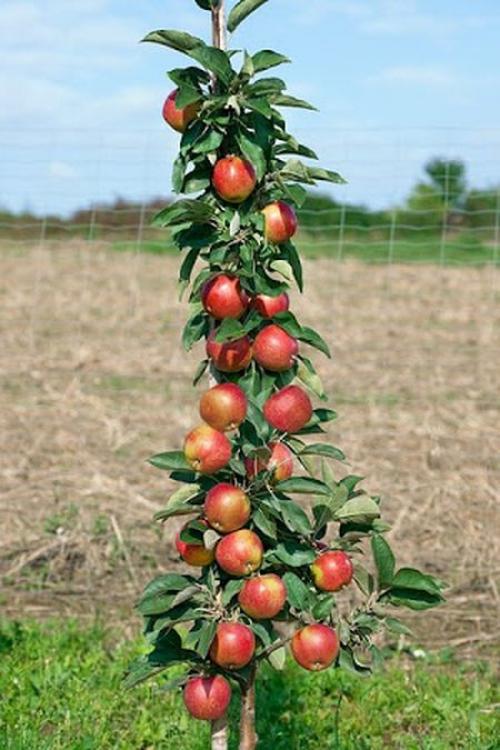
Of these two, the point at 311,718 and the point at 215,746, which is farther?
the point at 311,718

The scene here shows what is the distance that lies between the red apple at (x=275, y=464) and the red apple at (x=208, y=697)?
402mm

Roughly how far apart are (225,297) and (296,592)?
0.58 metres

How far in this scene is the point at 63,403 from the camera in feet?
25.6

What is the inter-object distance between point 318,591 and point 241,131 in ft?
2.98

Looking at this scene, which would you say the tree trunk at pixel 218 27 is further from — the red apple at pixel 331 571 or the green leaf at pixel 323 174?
the red apple at pixel 331 571

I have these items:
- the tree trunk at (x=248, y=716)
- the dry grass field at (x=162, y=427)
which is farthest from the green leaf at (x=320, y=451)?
the dry grass field at (x=162, y=427)

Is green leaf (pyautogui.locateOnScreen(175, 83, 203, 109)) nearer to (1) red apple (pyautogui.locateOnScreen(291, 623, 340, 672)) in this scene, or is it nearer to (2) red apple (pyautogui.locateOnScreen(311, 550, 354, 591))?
(2) red apple (pyautogui.locateOnScreen(311, 550, 354, 591))

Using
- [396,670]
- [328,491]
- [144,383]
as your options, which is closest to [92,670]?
[396,670]

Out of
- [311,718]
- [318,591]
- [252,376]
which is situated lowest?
[311,718]

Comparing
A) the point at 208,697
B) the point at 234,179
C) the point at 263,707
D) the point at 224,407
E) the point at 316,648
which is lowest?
the point at 263,707

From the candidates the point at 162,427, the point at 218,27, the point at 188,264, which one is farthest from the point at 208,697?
the point at 162,427

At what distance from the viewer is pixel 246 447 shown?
2.42 m

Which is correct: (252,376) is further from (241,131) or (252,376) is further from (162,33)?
(162,33)

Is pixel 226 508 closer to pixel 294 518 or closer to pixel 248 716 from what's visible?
pixel 294 518
